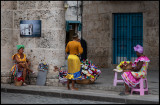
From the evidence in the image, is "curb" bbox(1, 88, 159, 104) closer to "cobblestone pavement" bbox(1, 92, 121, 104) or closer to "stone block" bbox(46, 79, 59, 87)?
"cobblestone pavement" bbox(1, 92, 121, 104)

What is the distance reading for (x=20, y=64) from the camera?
1103 cm

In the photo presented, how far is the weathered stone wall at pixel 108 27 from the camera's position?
636 inches

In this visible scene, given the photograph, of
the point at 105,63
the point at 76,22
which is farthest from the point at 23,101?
the point at 76,22

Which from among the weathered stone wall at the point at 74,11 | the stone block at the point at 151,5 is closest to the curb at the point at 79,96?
the stone block at the point at 151,5

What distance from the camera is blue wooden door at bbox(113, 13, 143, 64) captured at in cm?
1648

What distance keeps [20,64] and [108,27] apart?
6.77 meters

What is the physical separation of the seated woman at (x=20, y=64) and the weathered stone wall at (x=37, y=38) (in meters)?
0.45

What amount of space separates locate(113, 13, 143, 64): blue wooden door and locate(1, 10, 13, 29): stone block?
646cm

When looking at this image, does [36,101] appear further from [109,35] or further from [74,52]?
[109,35]

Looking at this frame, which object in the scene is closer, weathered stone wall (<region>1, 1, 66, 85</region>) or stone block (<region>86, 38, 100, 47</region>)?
weathered stone wall (<region>1, 1, 66, 85</region>)

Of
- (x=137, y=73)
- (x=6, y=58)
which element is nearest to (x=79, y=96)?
(x=137, y=73)

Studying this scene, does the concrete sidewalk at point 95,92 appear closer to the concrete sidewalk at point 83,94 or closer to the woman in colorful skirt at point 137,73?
the concrete sidewalk at point 83,94

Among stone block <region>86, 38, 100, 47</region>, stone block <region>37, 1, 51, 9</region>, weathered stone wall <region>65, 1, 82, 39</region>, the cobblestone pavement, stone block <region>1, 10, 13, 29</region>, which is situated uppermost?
weathered stone wall <region>65, 1, 82, 39</region>

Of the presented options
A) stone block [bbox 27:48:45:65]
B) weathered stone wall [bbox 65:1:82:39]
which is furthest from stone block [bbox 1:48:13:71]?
weathered stone wall [bbox 65:1:82:39]
